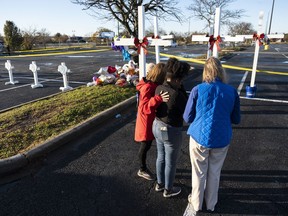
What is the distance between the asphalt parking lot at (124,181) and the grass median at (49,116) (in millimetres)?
535

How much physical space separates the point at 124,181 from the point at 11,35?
43591 mm

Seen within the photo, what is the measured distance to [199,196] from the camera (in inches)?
117

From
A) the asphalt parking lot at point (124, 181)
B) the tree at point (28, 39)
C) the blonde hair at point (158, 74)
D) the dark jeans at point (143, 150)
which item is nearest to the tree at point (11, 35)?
the tree at point (28, 39)

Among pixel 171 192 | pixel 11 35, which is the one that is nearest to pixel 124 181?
pixel 171 192

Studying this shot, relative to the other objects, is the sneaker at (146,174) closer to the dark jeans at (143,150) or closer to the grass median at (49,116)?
the dark jeans at (143,150)

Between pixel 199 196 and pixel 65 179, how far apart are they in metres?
1.93

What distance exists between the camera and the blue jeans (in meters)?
2.97

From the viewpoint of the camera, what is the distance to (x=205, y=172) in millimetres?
2924

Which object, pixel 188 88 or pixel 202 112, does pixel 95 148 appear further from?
pixel 188 88

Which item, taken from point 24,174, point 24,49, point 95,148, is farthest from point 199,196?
point 24,49

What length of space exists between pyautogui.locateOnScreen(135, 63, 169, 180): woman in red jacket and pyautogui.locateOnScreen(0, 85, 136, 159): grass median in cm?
206

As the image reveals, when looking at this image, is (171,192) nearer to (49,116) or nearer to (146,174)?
(146,174)

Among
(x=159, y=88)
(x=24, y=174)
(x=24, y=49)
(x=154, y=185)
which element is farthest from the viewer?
(x=24, y=49)

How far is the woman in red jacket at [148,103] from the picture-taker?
9.68 ft
